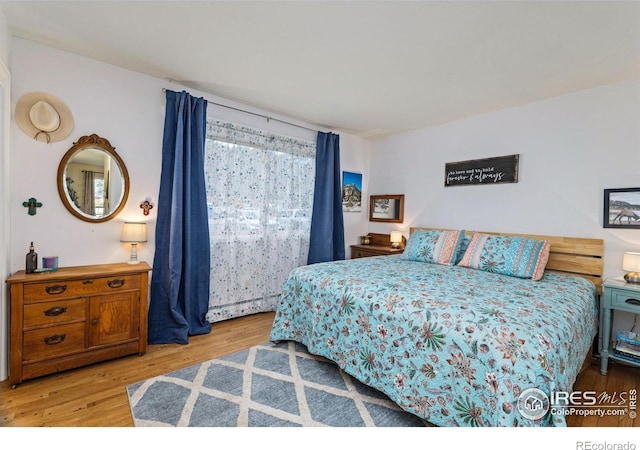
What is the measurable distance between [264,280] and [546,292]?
2.77 metres

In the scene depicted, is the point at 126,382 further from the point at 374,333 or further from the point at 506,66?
the point at 506,66

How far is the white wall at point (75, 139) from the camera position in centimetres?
224

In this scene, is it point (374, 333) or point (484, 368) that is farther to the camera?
point (374, 333)

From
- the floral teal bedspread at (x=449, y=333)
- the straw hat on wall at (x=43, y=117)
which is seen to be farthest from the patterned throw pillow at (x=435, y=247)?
the straw hat on wall at (x=43, y=117)

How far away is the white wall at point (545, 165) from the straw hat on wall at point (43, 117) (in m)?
3.76

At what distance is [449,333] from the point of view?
1584 millimetres

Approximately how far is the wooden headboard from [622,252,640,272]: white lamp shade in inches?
11.9

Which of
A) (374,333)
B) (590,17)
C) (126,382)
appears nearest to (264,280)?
(126,382)

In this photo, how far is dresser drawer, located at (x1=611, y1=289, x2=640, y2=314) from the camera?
2.18 m
